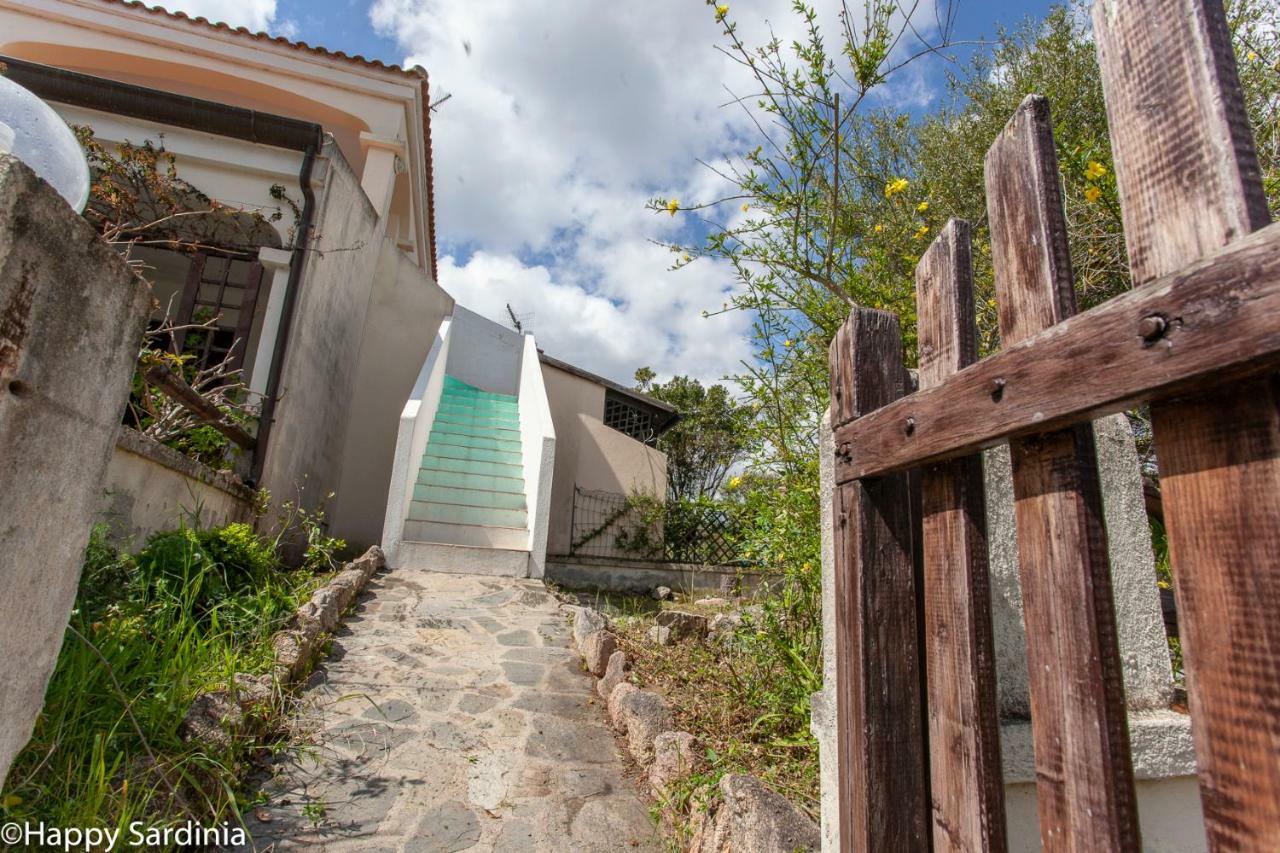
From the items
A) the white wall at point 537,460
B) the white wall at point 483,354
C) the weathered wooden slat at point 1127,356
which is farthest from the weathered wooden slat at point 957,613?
the white wall at point 483,354

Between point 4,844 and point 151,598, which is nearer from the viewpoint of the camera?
point 4,844

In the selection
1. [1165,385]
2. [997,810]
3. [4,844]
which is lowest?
[4,844]

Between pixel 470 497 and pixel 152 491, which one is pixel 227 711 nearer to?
pixel 152 491

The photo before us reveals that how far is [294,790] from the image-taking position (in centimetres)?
243

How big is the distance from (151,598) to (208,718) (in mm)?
1236

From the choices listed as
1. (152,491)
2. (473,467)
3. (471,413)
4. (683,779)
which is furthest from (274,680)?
(471,413)

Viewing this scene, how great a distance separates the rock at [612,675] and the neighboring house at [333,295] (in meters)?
2.88

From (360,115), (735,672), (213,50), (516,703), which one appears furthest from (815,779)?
(213,50)

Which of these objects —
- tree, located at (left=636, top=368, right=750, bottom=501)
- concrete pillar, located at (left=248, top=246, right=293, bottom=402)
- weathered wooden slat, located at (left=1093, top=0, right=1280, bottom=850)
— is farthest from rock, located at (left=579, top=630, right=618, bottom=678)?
tree, located at (left=636, top=368, right=750, bottom=501)

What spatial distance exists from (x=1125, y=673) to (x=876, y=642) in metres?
0.59

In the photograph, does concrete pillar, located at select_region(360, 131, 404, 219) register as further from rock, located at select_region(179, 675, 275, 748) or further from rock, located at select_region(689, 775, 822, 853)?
A: rock, located at select_region(689, 775, 822, 853)

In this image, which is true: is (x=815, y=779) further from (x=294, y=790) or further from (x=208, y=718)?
(x=208, y=718)

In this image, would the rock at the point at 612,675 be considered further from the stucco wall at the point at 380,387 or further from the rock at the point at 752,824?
the stucco wall at the point at 380,387

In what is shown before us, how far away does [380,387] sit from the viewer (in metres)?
9.87
